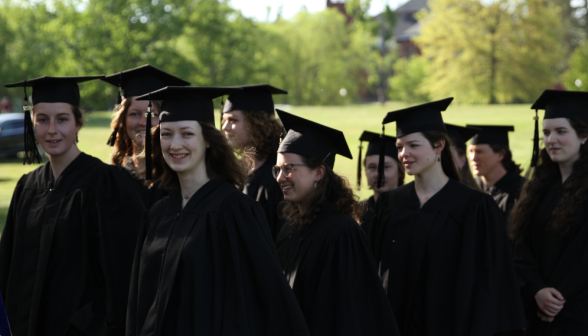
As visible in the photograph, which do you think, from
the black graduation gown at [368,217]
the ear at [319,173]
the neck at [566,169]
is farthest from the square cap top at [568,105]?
the ear at [319,173]

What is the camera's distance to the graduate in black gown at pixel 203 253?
8.81 feet

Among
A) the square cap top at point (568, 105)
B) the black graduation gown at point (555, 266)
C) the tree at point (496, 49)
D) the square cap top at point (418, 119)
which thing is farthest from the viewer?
the tree at point (496, 49)

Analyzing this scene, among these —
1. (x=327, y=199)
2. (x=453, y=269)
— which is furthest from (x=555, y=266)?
(x=327, y=199)

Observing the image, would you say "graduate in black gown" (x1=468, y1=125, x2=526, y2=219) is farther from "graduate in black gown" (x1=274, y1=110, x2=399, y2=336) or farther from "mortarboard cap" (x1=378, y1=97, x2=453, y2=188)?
"graduate in black gown" (x1=274, y1=110, x2=399, y2=336)

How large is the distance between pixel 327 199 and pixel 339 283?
0.52 metres

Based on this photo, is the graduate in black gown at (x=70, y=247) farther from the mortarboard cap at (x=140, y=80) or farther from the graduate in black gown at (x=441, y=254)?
the graduate in black gown at (x=441, y=254)

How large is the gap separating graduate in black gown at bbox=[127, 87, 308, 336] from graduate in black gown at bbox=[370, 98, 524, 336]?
114 cm

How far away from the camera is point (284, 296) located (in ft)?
8.83

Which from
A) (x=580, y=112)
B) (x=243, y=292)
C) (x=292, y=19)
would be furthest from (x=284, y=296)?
(x=292, y=19)

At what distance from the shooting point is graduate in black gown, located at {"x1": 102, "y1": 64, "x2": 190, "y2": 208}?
4141mm

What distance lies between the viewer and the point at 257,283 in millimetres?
2705

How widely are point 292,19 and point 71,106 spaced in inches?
1995

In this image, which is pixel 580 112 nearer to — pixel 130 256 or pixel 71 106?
pixel 130 256

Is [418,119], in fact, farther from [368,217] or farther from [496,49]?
[496,49]
